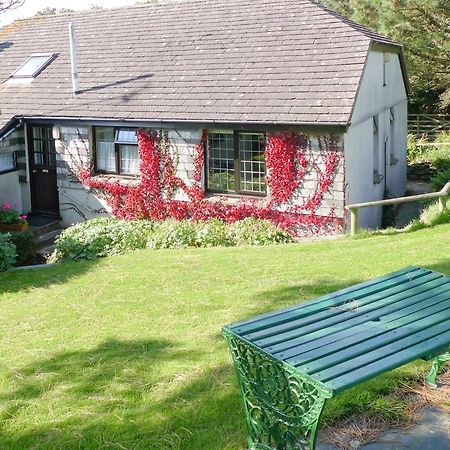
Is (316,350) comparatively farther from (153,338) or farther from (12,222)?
(12,222)

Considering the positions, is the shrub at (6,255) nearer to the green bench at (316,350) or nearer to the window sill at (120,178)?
the window sill at (120,178)

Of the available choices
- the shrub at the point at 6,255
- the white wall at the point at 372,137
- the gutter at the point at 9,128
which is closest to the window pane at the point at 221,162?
the white wall at the point at 372,137

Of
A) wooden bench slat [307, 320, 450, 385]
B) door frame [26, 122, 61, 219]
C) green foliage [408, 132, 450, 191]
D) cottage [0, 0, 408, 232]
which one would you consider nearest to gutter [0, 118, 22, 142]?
cottage [0, 0, 408, 232]

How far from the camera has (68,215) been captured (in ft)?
57.3

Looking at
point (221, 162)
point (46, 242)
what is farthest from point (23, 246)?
point (221, 162)

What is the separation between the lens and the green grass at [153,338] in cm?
483

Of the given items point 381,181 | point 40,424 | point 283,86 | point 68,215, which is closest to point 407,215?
point 381,181

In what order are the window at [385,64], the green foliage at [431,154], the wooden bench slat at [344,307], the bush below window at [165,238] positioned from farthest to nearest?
1. the green foliage at [431,154]
2. the window at [385,64]
3. the bush below window at [165,238]
4. the wooden bench slat at [344,307]

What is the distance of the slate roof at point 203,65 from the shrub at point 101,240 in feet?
9.01

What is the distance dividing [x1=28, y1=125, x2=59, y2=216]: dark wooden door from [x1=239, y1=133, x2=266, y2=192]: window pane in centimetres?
584

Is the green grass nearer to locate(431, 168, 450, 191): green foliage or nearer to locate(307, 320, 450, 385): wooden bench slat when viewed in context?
locate(307, 320, 450, 385): wooden bench slat

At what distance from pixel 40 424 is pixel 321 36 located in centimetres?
1263

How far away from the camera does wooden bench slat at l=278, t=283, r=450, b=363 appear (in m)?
3.87

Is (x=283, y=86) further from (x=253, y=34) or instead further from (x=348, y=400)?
(x=348, y=400)
